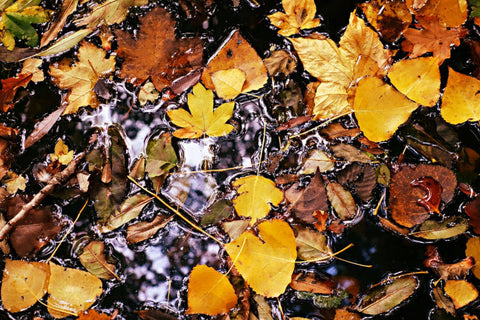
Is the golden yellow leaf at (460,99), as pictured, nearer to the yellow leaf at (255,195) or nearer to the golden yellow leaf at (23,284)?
the yellow leaf at (255,195)

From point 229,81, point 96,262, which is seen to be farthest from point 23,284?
point 229,81

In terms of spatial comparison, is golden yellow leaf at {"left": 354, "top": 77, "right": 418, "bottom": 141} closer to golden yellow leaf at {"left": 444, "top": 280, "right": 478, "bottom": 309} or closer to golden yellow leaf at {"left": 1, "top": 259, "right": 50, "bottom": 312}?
golden yellow leaf at {"left": 444, "top": 280, "right": 478, "bottom": 309}

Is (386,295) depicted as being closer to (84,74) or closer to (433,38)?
(433,38)

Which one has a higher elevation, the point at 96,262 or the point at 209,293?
the point at 96,262

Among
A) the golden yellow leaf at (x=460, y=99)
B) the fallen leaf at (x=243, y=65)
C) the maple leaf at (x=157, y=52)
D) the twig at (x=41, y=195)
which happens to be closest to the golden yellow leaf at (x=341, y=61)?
the fallen leaf at (x=243, y=65)

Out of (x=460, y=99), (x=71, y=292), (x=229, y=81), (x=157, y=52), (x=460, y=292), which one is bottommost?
(x=460, y=292)

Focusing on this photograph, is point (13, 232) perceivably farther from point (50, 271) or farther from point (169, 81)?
point (169, 81)

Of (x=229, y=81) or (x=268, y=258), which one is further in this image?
(x=229, y=81)
